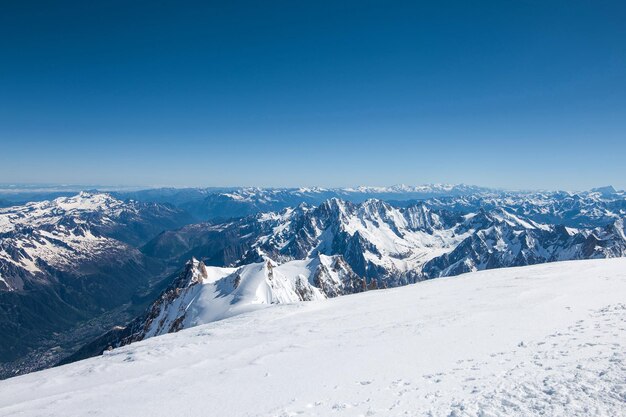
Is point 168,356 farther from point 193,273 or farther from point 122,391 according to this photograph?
point 193,273

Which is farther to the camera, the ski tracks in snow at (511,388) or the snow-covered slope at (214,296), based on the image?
the snow-covered slope at (214,296)

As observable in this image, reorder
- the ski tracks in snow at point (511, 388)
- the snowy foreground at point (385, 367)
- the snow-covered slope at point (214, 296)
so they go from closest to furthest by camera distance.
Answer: the ski tracks in snow at point (511, 388), the snowy foreground at point (385, 367), the snow-covered slope at point (214, 296)

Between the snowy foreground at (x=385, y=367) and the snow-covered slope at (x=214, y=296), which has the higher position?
the snowy foreground at (x=385, y=367)

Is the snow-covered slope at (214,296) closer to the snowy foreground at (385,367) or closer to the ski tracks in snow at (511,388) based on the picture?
the snowy foreground at (385,367)

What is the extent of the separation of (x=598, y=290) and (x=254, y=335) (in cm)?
2778

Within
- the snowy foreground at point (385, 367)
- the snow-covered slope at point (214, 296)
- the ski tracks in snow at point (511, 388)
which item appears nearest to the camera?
the ski tracks in snow at point (511, 388)

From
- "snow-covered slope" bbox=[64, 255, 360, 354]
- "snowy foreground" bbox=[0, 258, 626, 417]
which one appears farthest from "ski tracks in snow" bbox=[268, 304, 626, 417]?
"snow-covered slope" bbox=[64, 255, 360, 354]

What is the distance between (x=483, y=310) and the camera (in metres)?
25.6

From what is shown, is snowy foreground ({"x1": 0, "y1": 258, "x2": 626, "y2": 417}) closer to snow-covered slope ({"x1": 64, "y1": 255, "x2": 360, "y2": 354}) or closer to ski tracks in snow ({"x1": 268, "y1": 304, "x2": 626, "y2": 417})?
ski tracks in snow ({"x1": 268, "y1": 304, "x2": 626, "y2": 417})

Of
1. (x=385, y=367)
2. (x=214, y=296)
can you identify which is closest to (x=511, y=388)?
(x=385, y=367)

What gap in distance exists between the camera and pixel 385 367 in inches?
669

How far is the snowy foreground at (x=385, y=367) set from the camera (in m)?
12.9

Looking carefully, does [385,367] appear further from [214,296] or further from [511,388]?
[214,296]

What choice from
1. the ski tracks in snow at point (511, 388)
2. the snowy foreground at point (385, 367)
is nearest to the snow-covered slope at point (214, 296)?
the snowy foreground at point (385, 367)
